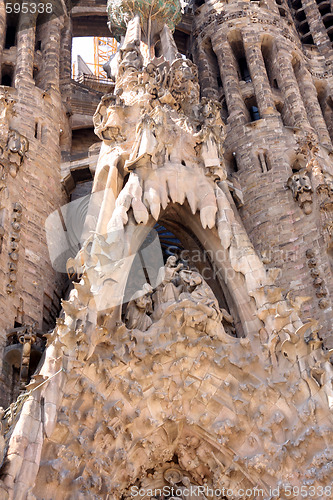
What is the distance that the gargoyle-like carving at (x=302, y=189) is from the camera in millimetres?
14570

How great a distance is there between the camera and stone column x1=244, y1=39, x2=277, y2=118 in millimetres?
17297

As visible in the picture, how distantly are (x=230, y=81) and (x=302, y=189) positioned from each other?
4.45 m

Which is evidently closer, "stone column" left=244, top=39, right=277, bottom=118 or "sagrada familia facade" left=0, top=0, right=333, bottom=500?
"sagrada familia facade" left=0, top=0, right=333, bottom=500

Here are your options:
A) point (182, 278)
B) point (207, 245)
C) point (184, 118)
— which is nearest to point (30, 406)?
point (182, 278)

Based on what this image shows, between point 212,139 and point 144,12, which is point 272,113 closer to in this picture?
point 144,12

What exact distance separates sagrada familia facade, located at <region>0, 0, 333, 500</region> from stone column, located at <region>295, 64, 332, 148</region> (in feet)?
0.17

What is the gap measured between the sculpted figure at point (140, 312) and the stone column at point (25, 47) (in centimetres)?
678

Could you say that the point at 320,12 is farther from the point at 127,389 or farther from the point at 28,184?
the point at 127,389

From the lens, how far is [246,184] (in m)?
15.7

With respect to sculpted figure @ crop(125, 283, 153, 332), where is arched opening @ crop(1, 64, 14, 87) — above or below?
above

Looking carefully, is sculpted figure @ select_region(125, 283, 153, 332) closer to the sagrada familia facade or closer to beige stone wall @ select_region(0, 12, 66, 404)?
the sagrada familia facade

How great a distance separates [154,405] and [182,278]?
6.41ft

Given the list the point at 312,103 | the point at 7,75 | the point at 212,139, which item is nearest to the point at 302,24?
the point at 312,103

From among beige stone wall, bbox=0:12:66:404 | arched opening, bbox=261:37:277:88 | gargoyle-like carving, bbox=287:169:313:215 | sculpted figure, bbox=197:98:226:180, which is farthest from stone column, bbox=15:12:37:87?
gargoyle-like carving, bbox=287:169:313:215
